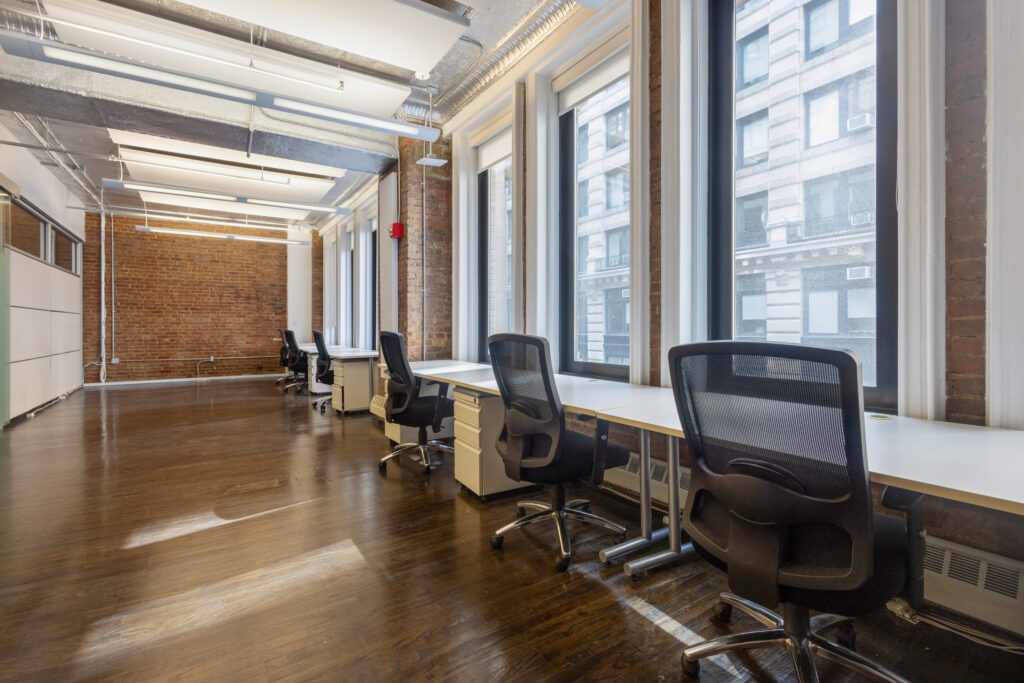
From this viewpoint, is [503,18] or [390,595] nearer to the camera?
[390,595]

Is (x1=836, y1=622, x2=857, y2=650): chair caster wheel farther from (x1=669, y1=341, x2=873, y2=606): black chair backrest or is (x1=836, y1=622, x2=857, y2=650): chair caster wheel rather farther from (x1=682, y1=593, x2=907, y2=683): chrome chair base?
(x1=669, y1=341, x2=873, y2=606): black chair backrest

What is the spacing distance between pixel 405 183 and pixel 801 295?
4.19 metres

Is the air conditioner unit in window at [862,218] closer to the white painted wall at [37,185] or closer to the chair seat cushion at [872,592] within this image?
the chair seat cushion at [872,592]

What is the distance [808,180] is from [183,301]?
1052cm

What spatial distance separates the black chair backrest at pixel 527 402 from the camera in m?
2.18

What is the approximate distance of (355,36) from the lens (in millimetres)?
3232

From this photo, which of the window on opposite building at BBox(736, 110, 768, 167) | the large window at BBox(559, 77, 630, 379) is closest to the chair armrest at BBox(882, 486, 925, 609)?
the window on opposite building at BBox(736, 110, 768, 167)

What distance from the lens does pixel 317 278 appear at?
33.9ft

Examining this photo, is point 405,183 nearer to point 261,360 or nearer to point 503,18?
point 503,18

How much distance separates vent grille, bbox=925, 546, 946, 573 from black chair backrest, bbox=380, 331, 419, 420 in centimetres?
295

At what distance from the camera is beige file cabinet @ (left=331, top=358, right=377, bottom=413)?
5.90 m

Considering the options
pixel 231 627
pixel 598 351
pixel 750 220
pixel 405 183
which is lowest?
pixel 231 627

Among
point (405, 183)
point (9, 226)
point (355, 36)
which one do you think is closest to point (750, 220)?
point (355, 36)

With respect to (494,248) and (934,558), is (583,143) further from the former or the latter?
(934,558)
